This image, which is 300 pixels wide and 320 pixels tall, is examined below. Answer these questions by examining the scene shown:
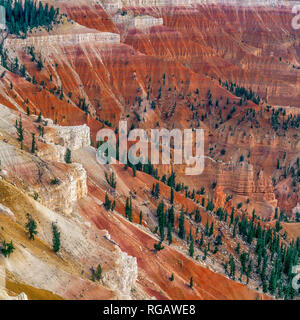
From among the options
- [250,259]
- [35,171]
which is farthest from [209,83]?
[35,171]

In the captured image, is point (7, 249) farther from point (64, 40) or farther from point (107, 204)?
point (64, 40)

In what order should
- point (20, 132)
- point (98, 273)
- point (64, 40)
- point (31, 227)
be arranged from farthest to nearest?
point (64, 40) → point (20, 132) → point (98, 273) → point (31, 227)

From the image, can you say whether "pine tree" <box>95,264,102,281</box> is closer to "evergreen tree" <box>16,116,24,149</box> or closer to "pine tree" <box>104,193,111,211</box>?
"pine tree" <box>104,193,111,211</box>

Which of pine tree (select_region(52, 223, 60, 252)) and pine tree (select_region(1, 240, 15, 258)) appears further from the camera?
pine tree (select_region(52, 223, 60, 252))

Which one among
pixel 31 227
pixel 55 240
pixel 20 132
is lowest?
pixel 55 240

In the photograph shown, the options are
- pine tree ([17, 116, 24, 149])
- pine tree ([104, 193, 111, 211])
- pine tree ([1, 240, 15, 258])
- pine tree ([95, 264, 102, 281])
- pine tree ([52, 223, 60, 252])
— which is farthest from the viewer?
pine tree ([104, 193, 111, 211])

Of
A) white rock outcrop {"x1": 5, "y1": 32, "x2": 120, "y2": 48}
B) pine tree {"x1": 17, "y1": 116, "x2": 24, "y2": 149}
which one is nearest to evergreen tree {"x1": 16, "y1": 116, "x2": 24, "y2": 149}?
pine tree {"x1": 17, "y1": 116, "x2": 24, "y2": 149}

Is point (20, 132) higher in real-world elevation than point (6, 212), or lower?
higher

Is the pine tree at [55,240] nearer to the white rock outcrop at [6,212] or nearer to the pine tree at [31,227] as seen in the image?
the pine tree at [31,227]

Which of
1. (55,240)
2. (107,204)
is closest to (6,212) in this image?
(55,240)

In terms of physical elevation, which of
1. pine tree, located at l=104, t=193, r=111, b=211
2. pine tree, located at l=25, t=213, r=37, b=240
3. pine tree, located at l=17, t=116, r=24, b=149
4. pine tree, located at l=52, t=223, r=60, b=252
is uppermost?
pine tree, located at l=17, t=116, r=24, b=149

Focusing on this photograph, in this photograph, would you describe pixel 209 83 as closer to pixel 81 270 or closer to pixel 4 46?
pixel 4 46
